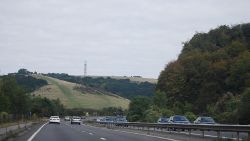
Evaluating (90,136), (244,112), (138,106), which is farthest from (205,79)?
(90,136)

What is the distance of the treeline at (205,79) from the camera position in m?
99.1

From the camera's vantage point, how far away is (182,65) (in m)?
118

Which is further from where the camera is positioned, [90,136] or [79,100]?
[79,100]

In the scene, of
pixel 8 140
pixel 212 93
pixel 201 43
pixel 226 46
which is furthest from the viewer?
pixel 201 43

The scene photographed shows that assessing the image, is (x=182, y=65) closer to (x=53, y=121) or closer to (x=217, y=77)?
(x=217, y=77)

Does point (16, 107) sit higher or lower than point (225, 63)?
lower

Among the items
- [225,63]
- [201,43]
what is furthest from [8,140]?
[201,43]

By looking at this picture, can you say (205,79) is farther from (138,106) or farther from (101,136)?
(101,136)

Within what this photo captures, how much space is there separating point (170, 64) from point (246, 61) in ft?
94.9

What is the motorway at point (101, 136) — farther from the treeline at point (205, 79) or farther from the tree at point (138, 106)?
the tree at point (138, 106)

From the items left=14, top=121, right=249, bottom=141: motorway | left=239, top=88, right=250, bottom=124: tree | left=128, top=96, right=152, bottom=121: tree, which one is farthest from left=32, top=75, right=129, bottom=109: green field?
left=14, top=121, right=249, bottom=141: motorway

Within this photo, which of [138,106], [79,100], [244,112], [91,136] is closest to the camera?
[91,136]

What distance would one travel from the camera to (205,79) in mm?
108625

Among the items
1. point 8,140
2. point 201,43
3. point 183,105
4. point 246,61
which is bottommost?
point 8,140
